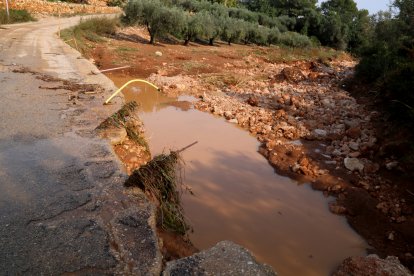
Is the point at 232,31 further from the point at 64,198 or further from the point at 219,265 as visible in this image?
the point at 219,265

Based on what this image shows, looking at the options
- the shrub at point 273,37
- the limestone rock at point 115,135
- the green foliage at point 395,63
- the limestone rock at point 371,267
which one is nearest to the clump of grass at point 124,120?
the limestone rock at point 115,135

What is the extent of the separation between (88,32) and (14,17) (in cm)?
718

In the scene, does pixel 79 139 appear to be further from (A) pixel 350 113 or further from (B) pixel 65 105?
(A) pixel 350 113

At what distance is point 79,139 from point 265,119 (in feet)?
21.8

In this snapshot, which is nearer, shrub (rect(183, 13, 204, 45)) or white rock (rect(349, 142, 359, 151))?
white rock (rect(349, 142, 359, 151))

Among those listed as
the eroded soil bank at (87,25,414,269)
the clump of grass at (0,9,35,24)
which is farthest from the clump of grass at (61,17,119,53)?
the clump of grass at (0,9,35,24)

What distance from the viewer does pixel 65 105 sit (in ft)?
25.1

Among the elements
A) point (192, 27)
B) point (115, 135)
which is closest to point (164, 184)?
point (115, 135)

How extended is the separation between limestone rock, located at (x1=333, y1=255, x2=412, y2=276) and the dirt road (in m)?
2.73

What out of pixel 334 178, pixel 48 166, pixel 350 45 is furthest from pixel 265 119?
pixel 350 45

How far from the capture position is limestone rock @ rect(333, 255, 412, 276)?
4.39 m

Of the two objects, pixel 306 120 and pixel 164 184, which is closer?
pixel 164 184

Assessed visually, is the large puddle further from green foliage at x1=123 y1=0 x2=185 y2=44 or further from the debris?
green foliage at x1=123 y1=0 x2=185 y2=44

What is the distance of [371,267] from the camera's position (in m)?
4.51
